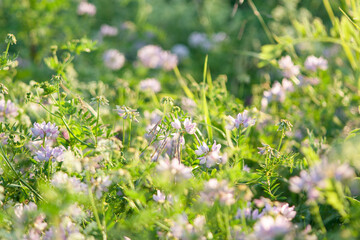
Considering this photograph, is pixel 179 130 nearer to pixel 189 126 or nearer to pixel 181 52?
pixel 189 126

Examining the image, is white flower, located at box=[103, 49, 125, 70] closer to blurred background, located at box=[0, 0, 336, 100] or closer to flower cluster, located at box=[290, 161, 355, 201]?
blurred background, located at box=[0, 0, 336, 100]

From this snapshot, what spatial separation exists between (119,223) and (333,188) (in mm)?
603

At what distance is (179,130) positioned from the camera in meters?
1.24

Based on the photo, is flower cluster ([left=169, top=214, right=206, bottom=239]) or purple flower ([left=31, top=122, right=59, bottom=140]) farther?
purple flower ([left=31, top=122, right=59, bottom=140])

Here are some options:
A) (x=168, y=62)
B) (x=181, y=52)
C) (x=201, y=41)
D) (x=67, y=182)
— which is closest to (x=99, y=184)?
(x=67, y=182)

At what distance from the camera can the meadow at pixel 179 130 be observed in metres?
0.97

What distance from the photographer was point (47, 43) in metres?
2.77

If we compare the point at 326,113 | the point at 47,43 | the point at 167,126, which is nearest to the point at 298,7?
the point at 326,113

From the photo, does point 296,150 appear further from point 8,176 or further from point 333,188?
point 8,176

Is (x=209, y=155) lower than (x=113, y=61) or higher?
higher

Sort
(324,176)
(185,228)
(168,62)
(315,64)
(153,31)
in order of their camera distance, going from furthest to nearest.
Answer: (153,31)
(168,62)
(315,64)
(185,228)
(324,176)

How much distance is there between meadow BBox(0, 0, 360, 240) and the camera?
97 cm

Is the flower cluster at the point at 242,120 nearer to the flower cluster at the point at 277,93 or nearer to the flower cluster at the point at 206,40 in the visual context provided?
the flower cluster at the point at 277,93

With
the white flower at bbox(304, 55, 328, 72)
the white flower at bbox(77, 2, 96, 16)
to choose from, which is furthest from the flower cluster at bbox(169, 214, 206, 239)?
the white flower at bbox(77, 2, 96, 16)
